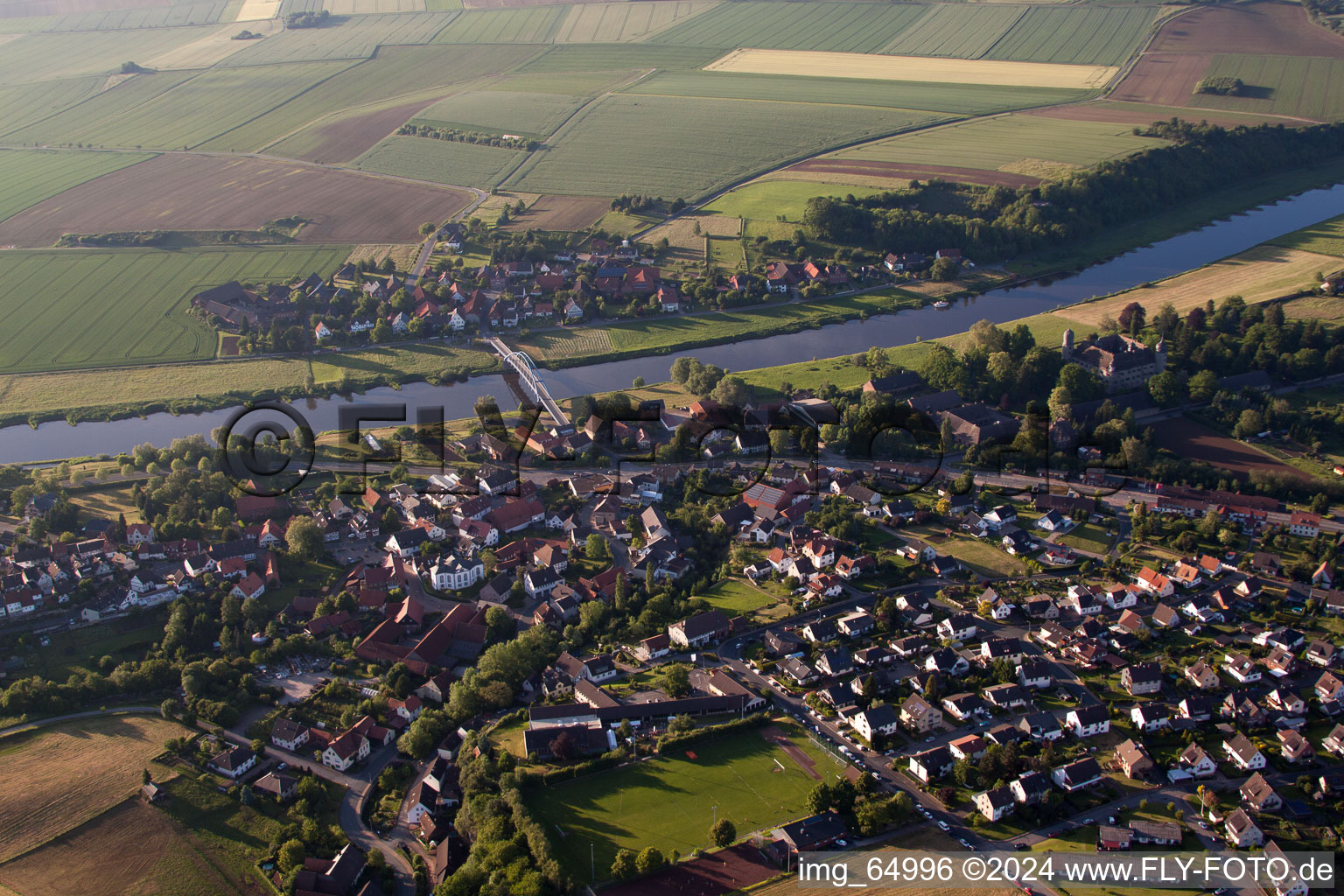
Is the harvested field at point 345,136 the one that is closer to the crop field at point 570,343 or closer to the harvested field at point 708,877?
the crop field at point 570,343

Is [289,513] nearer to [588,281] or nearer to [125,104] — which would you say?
[588,281]

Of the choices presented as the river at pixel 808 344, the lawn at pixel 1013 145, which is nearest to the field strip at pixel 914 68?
the lawn at pixel 1013 145

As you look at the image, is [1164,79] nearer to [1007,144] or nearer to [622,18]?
[1007,144]

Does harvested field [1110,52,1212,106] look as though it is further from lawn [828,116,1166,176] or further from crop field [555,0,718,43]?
crop field [555,0,718,43]

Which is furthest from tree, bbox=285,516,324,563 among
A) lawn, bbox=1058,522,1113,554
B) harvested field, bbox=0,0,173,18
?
harvested field, bbox=0,0,173,18

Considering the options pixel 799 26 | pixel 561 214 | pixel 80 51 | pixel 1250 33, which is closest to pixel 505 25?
pixel 799 26

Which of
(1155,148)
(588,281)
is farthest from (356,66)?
(1155,148)
